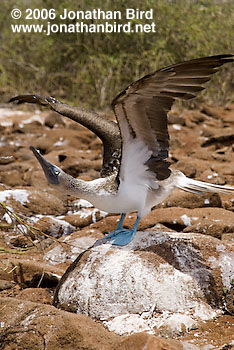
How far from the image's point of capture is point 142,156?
4.62 m

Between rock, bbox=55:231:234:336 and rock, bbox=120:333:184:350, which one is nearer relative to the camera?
rock, bbox=120:333:184:350

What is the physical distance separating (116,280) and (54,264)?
1394mm

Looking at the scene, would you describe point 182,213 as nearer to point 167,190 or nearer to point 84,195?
point 167,190

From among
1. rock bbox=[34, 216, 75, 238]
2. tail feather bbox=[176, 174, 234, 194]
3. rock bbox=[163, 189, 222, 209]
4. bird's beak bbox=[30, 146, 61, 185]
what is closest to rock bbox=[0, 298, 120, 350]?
bird's beak bbox=[30, 146, 61, 185]

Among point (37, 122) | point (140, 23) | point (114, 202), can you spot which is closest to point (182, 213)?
point (114, 202)

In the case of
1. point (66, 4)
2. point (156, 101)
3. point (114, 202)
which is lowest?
point (114, 202)

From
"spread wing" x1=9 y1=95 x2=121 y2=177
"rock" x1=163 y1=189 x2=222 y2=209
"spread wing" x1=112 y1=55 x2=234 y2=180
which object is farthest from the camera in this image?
"rock" x1=163 y1=189 x2=222 y2=209

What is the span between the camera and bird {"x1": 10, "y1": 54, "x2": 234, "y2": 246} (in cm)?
394

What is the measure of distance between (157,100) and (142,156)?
612 millimetres

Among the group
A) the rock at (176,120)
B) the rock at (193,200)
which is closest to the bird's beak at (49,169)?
the rock at (193,200)

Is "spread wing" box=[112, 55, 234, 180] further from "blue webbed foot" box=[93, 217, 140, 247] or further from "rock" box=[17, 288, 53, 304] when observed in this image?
"rock" box=[17, 288, 53, 304]

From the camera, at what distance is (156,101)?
4.17 m

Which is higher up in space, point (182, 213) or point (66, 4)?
point (66, 4)

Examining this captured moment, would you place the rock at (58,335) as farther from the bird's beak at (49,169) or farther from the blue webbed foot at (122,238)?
the bird's beak at (49,169)
